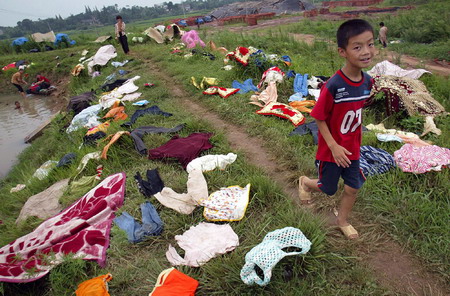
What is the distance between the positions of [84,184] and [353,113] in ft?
10.6

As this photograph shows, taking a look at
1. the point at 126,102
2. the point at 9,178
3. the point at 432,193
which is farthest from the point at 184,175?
the point at 9,178

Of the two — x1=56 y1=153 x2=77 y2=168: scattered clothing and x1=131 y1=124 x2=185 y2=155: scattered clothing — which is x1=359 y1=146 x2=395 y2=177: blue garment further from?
x1=56 y1=153 x2=77 y2=168: scattered clothing

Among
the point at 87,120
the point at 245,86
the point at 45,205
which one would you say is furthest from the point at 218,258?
the point at 87,120

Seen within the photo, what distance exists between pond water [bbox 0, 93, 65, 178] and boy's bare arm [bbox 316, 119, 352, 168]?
7089mm

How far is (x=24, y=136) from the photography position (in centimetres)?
811

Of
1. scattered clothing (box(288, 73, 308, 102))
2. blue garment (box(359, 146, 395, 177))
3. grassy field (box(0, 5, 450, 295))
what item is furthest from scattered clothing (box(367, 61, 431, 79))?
blue garment (box(359, 146, 395, 177))

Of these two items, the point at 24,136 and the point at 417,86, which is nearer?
the point at 417,86

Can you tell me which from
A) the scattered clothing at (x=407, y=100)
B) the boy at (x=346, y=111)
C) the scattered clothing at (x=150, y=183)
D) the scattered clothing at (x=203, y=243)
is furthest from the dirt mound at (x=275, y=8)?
the scattered clothing at (x=203, y=243)

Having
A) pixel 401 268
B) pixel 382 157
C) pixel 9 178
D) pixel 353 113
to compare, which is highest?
pixel 353 113

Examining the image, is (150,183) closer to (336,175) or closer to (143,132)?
(143,132)

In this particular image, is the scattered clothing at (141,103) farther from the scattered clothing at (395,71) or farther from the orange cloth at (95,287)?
the scattered clothing at (395,71)

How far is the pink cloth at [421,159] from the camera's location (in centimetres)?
257

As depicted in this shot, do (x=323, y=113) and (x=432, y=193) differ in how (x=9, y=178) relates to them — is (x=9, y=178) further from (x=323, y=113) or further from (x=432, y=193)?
(x=432, y=193)

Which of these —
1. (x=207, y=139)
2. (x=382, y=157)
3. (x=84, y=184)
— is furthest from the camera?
(x=207, y=139)
